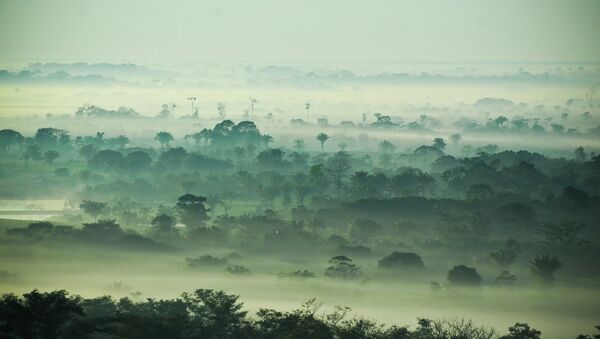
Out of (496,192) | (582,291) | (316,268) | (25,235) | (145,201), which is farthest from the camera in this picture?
(145,201)

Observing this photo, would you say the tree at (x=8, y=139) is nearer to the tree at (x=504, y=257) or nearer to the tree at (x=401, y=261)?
the tree at (x=401, y=261)

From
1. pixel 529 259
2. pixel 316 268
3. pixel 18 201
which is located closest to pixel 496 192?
pixel 529 259

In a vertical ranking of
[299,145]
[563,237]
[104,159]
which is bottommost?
[563,237]

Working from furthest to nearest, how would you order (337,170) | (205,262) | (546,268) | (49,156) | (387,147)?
(387,147)
(49,156)
(337,170)
(205,262)
(546,268)

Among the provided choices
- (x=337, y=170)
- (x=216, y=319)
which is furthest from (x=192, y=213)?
(x=216, y=319)

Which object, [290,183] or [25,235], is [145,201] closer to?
[290,183]

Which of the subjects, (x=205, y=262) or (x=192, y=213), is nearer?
(x=205, y=262)

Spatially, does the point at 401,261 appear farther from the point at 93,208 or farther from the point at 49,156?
the point at 49,156
